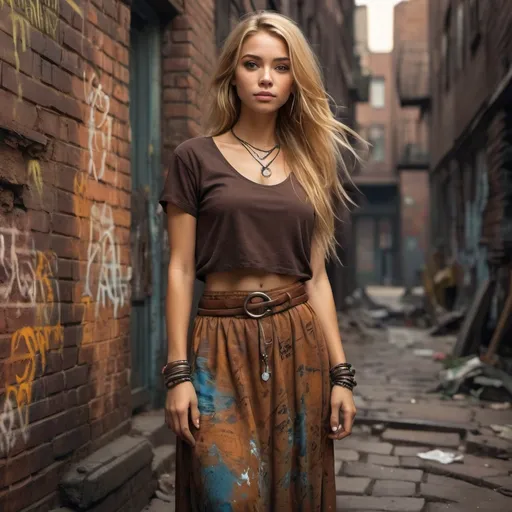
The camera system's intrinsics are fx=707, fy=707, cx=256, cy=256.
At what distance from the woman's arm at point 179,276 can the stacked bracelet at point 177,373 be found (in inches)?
1.3

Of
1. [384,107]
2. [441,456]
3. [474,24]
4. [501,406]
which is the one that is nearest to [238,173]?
[441,456]

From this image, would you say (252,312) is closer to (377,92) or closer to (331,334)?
(331,334)

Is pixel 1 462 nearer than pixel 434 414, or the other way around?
pixel 1 462

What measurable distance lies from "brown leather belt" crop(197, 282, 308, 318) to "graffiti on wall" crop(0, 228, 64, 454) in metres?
0.82

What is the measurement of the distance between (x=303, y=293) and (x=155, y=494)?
2.04 m

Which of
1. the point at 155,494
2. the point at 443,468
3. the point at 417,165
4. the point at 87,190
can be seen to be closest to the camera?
the point at 87,190

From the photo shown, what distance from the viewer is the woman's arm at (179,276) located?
220cm

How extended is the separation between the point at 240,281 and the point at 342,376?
0.48 metres

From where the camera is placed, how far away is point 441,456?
4.85 meters

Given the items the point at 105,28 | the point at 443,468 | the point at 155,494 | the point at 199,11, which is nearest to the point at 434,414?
the point at 443,468

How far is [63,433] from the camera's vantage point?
3.06m

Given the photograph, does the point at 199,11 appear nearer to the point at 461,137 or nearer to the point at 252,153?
the point at 252,153

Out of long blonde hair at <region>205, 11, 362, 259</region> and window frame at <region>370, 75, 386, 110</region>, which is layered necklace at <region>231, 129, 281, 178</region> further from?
window frame at <region>370, 75, 386, 110</region>

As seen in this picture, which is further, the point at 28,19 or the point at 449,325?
the point at 449,325
